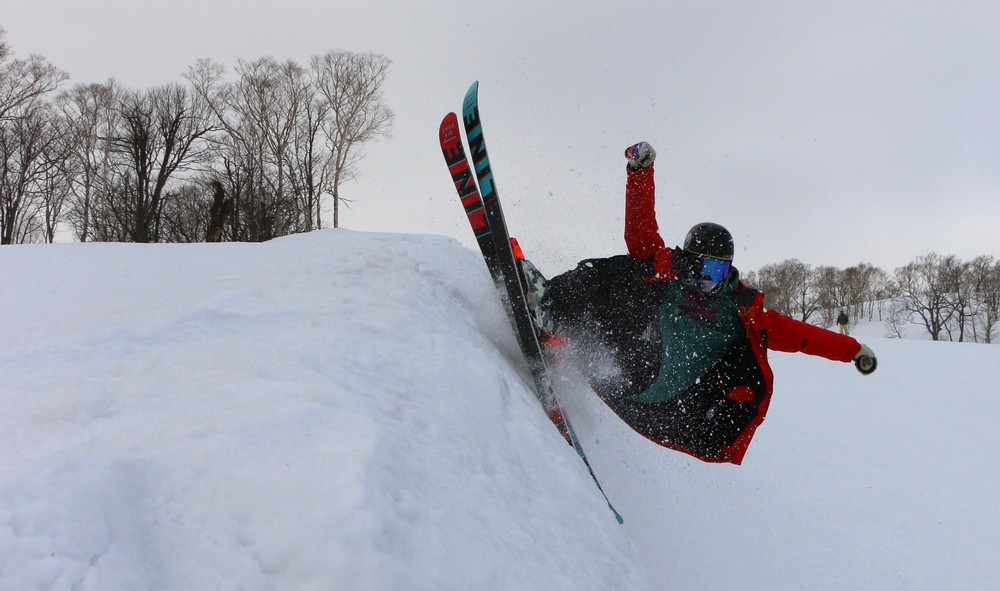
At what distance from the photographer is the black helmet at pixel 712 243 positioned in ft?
11.7

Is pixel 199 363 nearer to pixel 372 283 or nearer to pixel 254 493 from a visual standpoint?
pixel 254 493

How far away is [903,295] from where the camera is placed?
174 ft

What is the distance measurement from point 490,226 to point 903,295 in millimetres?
64650

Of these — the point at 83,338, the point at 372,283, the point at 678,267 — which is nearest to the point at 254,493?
the point at 83,338

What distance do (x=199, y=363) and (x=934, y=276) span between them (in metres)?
62.2

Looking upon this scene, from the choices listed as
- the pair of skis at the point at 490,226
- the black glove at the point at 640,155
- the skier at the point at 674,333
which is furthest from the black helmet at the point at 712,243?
the pair of skis at the point at 490,226

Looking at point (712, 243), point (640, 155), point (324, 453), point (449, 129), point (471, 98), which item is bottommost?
point (324, 453)

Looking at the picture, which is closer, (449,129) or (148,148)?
(449,129)

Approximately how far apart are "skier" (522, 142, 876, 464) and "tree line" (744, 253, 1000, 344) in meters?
37.5

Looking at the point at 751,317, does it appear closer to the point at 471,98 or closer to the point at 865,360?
the point at 865,360

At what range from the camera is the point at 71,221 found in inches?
931

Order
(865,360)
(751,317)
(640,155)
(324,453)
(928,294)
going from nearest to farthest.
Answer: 1. (324,453)
2. (640,155)
3. (865,360)
4. (751,317)
5. (928,294)

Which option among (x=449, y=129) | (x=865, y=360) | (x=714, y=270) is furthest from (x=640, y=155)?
(x=865, y=360)

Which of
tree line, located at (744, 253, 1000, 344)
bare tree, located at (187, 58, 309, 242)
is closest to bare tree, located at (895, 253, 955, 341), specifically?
tree line, located at (744, 253, 1000, 344)
